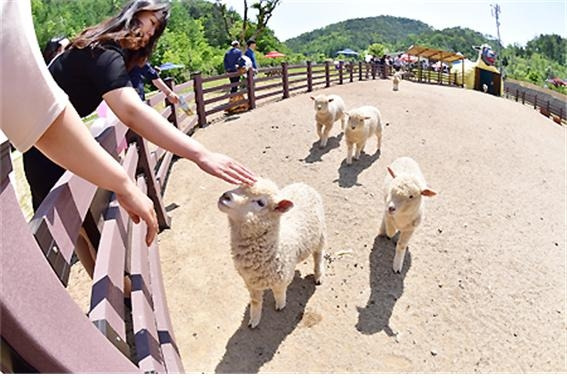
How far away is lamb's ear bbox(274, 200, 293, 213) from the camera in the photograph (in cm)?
287

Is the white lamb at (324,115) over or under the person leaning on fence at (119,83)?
under

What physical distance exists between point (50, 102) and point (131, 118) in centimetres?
74

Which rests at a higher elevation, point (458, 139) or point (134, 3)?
Result: point (134, 3)

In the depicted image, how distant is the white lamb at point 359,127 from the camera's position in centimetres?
640

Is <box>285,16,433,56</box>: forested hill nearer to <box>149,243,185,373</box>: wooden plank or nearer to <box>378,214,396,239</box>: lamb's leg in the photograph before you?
<box>378,214,396,239</box>: lamb's leg

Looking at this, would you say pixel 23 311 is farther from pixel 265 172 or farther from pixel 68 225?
pixel 265 172

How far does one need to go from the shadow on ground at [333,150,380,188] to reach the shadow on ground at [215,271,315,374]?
2478 millimetres

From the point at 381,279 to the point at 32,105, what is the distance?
412 centimetres

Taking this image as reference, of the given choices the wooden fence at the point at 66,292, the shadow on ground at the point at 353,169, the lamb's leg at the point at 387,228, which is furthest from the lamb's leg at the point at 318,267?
the shadow on ground at the point at 353,169

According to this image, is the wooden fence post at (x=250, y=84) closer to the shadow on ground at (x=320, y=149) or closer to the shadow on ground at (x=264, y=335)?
the shadow on ground at (x=320, y=149)

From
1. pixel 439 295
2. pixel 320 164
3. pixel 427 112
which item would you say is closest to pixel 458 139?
pixel 427 112

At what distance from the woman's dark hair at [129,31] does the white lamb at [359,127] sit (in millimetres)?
4595

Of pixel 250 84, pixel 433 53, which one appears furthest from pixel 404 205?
pixel 433 53

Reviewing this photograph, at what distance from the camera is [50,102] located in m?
0.77
